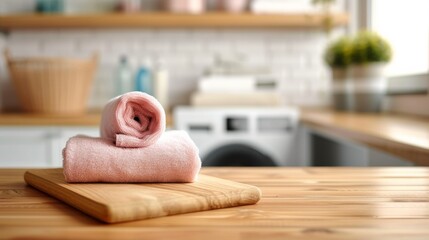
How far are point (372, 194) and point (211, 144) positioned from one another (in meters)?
2.49

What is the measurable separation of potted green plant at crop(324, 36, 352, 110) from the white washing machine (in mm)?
418

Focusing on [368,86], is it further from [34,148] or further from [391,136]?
[34,148]

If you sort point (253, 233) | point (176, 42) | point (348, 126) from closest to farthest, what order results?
point (253, 233)
point (348, 126)
point (176, 42)

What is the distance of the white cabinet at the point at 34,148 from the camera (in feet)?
10.5

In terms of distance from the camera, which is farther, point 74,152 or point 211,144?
point 211,144

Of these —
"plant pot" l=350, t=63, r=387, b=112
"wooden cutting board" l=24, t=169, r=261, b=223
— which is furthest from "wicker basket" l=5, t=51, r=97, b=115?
"wooden cutting board" l=24, t=169, r=261, b=223

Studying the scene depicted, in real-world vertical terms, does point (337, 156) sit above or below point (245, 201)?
below

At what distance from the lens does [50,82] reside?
3.49m

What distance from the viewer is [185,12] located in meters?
3.79

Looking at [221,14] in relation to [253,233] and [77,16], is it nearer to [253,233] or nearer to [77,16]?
[77,16]

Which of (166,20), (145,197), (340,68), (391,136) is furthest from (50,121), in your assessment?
(145,197)

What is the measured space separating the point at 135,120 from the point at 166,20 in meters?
2.78

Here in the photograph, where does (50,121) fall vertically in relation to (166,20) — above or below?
below

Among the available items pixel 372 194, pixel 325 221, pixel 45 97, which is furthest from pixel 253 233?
pixel 45 97
